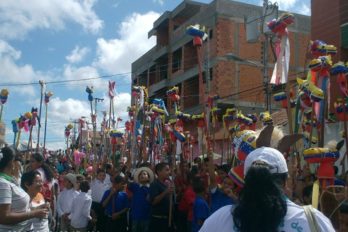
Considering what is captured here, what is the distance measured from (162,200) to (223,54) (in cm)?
1862

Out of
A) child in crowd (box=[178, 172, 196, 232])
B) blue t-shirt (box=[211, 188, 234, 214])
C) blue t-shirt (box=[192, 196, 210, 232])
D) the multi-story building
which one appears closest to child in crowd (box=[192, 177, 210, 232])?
blue t-shirt (box=[192, 196, 210, 232])

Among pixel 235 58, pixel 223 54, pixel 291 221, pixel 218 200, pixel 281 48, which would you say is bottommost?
pixel 218 200

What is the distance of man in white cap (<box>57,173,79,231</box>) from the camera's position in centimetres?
770

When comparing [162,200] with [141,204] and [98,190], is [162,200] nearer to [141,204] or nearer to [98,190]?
[141,204]

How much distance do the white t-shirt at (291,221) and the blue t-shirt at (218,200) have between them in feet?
11.5

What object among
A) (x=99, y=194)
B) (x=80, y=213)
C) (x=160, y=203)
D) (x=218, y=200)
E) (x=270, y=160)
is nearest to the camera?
(x=270, y=160)

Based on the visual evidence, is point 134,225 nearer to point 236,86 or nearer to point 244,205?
point 244,205

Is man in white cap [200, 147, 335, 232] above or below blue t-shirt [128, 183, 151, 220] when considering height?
above

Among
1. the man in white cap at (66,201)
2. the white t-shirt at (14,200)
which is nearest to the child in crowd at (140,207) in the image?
the man in white cap at (66,201)

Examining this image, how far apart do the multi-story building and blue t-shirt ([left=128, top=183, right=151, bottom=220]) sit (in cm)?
1420

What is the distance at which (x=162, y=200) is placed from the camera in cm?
673

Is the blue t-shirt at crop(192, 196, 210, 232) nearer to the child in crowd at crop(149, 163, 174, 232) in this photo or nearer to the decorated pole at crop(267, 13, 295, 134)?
the child in crowd at crop(149, 163, 174, 232)

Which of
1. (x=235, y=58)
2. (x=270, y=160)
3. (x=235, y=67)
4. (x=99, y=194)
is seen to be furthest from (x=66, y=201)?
(x=235, y=67)

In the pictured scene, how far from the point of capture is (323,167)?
13.6ft
